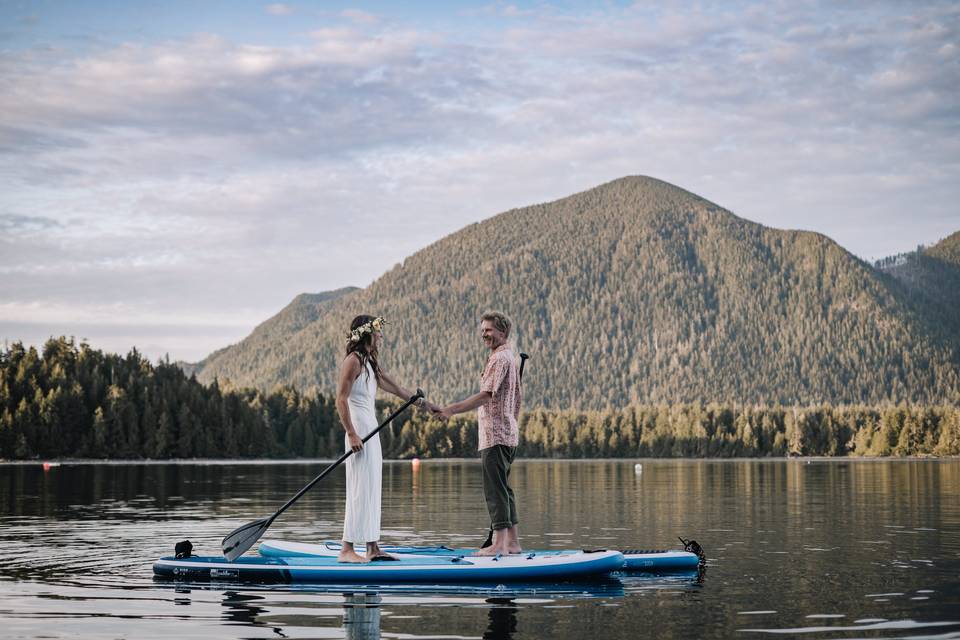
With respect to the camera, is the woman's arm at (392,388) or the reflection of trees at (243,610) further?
the woman's arm at (392,388)

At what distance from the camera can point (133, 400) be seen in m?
179

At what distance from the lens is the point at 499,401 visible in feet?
71.6

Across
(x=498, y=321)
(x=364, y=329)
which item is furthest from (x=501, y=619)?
(x=498, y=321)

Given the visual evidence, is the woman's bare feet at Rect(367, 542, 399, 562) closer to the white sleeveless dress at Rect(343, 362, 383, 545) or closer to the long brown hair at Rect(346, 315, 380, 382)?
the white sleeveless dress at Rect(343, 362, 383, 545)

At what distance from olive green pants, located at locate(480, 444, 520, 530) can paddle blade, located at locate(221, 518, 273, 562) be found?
402cm

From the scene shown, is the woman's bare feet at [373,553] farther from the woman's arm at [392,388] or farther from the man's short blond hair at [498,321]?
the man's short blond hair at [498,321]

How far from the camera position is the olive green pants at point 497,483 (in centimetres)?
2178

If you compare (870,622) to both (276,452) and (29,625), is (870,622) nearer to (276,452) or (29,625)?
(29,625)

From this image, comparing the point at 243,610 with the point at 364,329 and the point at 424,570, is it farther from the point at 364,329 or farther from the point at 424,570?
the point at 364,329

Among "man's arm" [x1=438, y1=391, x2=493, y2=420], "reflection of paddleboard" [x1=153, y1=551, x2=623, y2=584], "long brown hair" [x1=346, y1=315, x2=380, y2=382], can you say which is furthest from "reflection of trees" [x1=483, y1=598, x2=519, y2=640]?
"long brown hair" [x1=346, y1=315, x2=380, y2=382]

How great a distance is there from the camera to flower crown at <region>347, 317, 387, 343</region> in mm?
21047

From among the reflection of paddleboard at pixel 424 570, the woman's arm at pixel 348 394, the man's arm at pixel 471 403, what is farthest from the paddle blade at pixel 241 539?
the man's arm at pixel 471 403

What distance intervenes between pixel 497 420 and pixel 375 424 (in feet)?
7.25

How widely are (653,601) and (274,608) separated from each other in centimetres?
581
